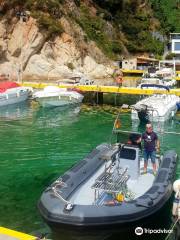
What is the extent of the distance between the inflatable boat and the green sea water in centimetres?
114

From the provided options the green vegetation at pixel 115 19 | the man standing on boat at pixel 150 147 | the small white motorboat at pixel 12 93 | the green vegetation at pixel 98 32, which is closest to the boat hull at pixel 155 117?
the small white motorboat at pixel 12 93

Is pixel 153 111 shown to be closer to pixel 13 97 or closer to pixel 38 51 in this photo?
pixel 13 97

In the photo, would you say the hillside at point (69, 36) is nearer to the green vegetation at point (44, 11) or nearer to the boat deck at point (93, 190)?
the green vegetation at point (44, 11)

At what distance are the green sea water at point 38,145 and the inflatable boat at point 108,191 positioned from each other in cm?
114

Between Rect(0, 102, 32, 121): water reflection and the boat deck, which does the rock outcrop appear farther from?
the boat deck

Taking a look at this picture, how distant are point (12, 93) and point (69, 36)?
19.5 m

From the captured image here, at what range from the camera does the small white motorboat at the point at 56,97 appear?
1086 inches

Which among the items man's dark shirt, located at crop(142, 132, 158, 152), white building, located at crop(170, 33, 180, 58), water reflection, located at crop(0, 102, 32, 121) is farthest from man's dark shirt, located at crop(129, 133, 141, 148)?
white building, located at crop(170, 33, 180, 58)

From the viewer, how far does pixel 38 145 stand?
18641 mm

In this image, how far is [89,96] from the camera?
31.5m

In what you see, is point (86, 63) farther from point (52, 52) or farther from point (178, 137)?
point (178, 137)

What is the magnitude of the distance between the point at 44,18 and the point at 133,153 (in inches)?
1383

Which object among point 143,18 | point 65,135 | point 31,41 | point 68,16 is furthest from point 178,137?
point 143,18

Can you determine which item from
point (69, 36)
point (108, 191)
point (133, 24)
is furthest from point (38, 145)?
point (133, 24)
